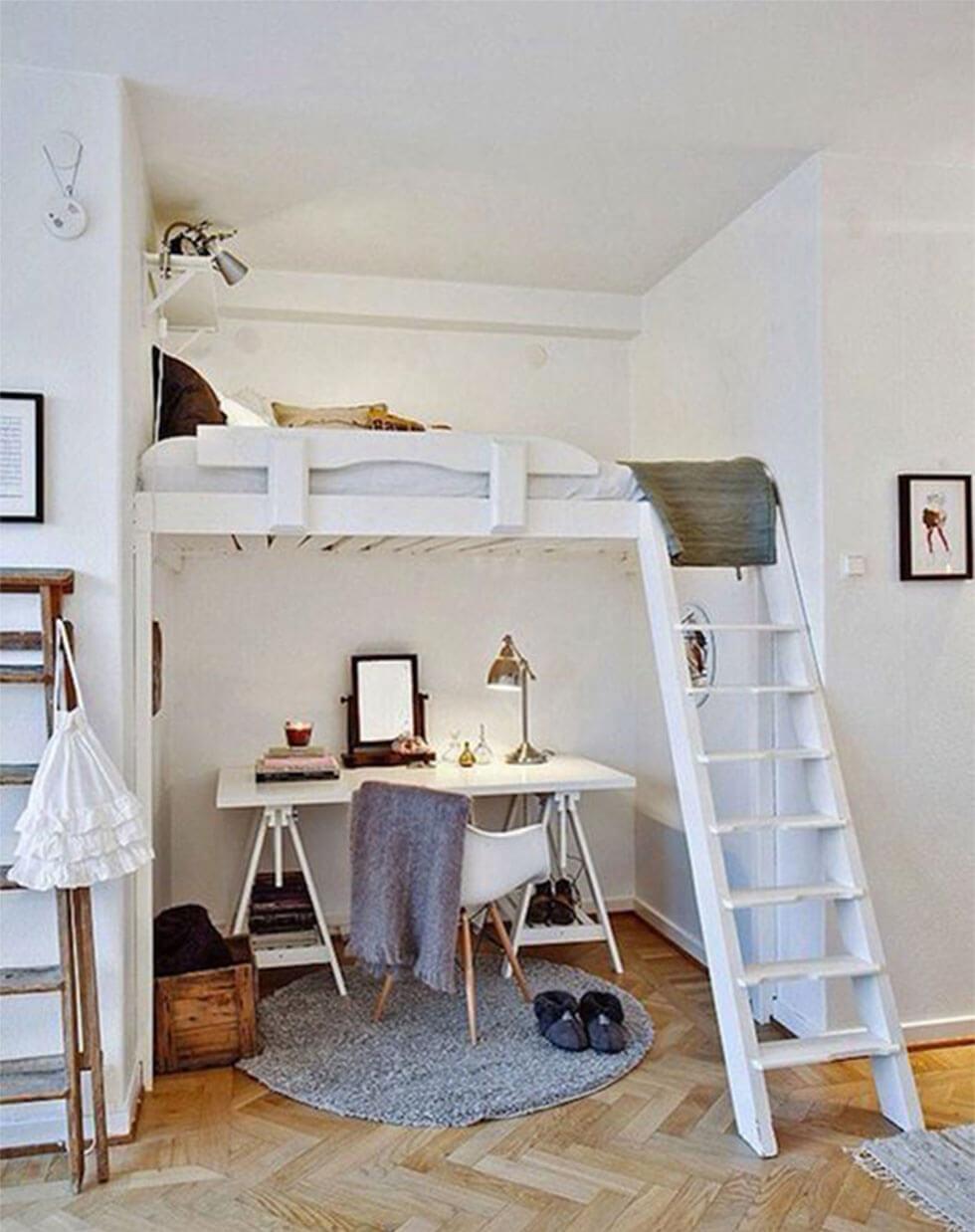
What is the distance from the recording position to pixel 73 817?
7.82 feet

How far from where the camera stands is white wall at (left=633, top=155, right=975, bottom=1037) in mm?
3219

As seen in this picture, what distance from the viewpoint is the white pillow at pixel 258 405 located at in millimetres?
3831

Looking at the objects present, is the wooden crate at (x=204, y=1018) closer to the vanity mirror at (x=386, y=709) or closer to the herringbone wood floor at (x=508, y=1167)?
the herringbone wood floor at (x=508, y=1167)

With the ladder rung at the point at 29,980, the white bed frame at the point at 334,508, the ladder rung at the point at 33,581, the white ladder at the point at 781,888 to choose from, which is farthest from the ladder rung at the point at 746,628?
the ladder rung at the point at 29,980

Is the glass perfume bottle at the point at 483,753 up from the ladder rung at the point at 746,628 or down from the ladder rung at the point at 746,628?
down

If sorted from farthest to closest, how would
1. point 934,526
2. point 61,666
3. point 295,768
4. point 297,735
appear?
point 297,735 → point 295,768 → point 934,526 → point 61,666

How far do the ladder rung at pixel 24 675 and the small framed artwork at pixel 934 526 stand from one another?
2.60 meters

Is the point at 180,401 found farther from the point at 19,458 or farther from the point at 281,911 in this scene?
the point at 281,911

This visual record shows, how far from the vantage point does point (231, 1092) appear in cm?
292

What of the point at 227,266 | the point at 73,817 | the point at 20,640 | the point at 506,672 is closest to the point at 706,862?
the point at 506,672

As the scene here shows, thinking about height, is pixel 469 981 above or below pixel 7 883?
below

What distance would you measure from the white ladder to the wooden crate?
4.68 feet

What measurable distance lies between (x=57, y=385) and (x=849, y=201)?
98.0 inches

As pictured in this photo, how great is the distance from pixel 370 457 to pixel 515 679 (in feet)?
4.61
